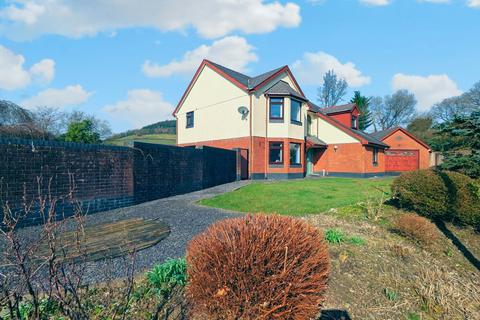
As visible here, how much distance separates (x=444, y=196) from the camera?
27.8 ft

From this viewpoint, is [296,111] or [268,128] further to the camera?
[296,111]

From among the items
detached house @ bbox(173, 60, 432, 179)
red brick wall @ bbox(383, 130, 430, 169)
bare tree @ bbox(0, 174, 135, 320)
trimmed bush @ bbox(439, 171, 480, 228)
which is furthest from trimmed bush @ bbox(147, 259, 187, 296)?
red brick wall @ bbox(383, 130, 430, 169)

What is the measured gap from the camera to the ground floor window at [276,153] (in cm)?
1991

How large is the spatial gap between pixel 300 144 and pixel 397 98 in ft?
133

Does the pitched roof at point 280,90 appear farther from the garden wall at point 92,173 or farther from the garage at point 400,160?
the garage at point 400,160

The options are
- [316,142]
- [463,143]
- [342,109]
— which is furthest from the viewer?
[342,109]

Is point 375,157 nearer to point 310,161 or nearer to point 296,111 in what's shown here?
point 310,161

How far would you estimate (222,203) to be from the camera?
10.7m

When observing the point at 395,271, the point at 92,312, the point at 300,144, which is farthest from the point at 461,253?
the point at 300,144

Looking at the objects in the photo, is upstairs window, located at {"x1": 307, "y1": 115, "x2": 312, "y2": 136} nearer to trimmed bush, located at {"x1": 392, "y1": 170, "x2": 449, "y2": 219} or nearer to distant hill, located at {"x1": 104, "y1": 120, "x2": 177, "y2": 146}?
trimmed bush, located at {"x1": 392, "y1": 170, "x2": 449, "y2": 219}

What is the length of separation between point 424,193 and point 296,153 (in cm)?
1265

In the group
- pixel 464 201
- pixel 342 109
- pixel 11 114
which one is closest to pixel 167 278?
pixel 464 201

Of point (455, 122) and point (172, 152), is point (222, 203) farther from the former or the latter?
point (455, 122)

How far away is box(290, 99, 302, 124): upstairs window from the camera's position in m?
20.4
